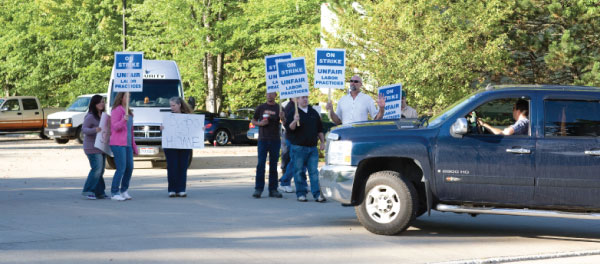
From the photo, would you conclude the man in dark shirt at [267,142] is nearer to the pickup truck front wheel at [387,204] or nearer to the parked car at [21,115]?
the pickup truck front wheel at [387,204]

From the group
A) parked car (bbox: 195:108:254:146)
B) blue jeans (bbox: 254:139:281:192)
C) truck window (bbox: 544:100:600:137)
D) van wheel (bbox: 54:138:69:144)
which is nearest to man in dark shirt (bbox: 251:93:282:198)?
blue jeans (bbox: 254:139:281:192)

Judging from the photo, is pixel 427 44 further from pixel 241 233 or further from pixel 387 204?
pixel 241 233

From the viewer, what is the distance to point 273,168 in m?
15.6

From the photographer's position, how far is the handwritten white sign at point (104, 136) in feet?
49.5

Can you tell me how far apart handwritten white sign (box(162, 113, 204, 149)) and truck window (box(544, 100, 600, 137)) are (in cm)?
684

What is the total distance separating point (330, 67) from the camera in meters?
17.2

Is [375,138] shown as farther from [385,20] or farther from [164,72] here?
[385,20]

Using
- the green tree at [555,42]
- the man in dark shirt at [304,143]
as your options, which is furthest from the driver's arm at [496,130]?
the green tree at [555,42]

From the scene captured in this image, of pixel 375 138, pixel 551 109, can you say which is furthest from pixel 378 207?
pixel 551 109

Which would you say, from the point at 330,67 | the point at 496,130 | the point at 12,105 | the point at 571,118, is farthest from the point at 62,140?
the point at 571,118

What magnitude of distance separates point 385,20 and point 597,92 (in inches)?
668

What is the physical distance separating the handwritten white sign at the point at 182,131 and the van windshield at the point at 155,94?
640 centimetres

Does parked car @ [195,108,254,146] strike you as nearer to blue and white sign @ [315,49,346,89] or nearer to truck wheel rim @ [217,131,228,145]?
truck wheel rim @ [217,131,228,145]

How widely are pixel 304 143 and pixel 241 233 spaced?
3.81 meters
